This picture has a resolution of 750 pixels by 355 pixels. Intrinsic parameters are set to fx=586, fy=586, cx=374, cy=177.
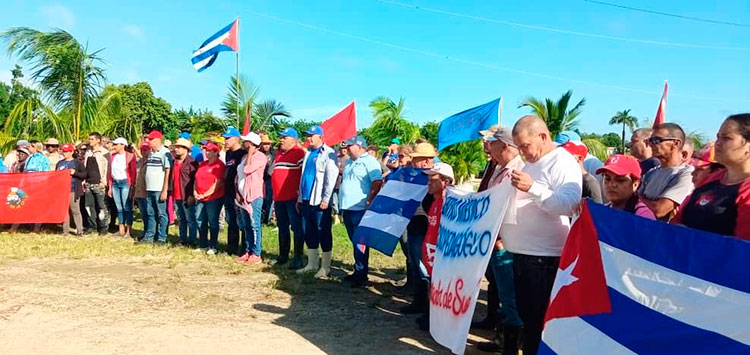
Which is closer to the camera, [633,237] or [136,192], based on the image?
[633,237]

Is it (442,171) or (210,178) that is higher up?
(442,171)

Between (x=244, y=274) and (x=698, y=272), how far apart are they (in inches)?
245

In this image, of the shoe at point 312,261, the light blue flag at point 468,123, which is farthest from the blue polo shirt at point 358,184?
the light blue flag at point 468,123

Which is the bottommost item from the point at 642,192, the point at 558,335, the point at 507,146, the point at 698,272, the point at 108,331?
the point at 108,331

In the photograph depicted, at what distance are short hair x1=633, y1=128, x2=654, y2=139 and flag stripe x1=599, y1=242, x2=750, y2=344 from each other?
291 centimetres

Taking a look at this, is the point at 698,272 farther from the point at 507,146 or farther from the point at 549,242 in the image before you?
the point at 507,146

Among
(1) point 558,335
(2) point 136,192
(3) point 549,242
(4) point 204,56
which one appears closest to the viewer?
(1) point 558,335

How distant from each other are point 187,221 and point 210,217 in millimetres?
1039

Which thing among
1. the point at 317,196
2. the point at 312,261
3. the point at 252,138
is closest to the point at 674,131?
the point at 317,196

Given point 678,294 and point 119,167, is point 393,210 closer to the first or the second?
point 678,294

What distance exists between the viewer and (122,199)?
37.6ft

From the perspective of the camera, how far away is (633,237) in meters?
3.14

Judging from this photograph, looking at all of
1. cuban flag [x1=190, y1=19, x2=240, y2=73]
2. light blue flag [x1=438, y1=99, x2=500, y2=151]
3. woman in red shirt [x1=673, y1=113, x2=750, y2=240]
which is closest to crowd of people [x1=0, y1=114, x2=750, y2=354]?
woman in red shirt [x1=673, y1=113, x2=750, y2=240]

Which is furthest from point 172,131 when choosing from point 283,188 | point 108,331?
point 108,331
